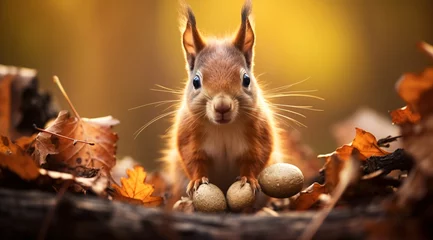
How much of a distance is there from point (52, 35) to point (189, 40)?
207cm

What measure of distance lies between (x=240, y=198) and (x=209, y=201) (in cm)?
8

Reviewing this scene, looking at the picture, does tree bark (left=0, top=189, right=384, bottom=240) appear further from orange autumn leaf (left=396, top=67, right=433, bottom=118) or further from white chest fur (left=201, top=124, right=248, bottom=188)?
white chest fur (left=201, top=124, right=248, bottom=188)

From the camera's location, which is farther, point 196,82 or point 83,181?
point 196,82

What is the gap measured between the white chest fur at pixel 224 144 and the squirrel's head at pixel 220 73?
0.06 metres

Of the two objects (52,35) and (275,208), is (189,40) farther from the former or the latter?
(52,35)

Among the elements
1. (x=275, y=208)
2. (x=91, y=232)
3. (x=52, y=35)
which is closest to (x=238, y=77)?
(x=275, y=208)

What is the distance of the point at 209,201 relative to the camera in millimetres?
1243

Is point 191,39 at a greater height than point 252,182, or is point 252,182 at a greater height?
point 191,39

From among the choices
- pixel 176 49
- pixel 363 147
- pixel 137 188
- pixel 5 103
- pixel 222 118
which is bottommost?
pixel 137 188

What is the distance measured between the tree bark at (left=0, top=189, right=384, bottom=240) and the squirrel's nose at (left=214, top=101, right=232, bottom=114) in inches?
18.9

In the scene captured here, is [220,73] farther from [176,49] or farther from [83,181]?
[176,49]

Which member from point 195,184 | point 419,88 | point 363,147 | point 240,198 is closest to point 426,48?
point 419,88

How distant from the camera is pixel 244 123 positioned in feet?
4.72

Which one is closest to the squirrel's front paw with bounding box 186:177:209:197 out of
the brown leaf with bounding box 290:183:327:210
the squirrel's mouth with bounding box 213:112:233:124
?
the squirrel's mouth with bounding box 213:112:233:124
